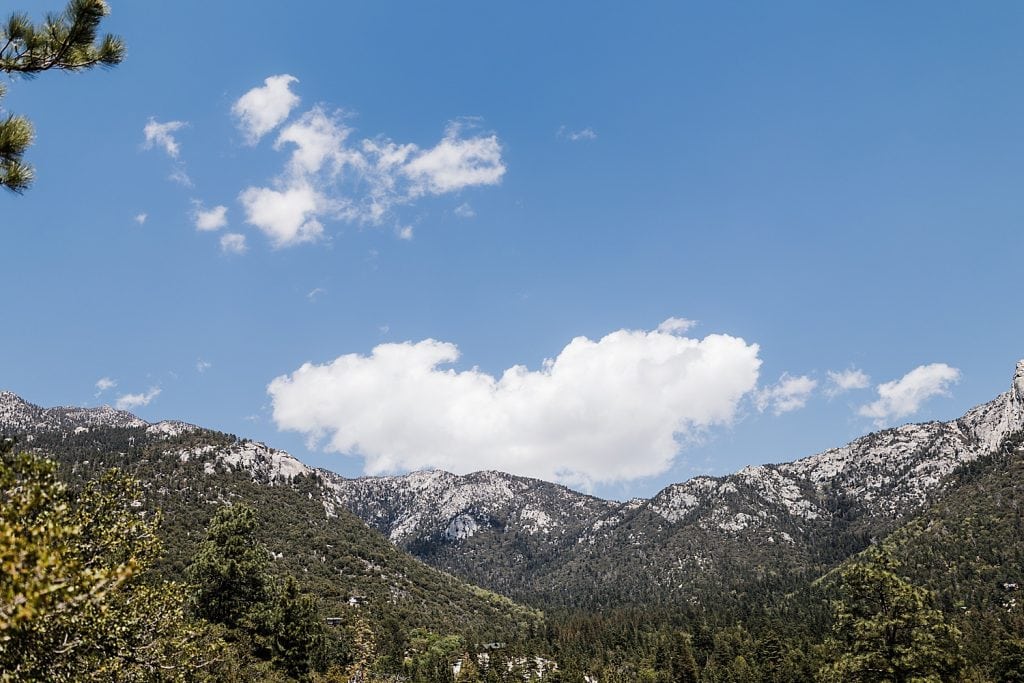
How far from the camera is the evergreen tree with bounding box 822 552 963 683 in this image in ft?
89.9

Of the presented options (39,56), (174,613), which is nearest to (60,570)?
(39,56)

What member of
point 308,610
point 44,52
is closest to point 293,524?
point 308,610

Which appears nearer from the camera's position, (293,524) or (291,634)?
(291,634)

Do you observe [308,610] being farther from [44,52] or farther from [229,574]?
[44,52]

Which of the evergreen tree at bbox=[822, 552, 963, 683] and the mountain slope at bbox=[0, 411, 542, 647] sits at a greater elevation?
the mountain slope at bbox=[0, 411, 542, 647]

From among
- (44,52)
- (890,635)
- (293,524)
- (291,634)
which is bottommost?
(890,635)

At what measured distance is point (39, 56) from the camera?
33.9 feet

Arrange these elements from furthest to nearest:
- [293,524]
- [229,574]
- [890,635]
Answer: [293,524] → [229,574] → [890,635]

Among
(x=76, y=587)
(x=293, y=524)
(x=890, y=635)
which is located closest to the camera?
(x=76, y=587)

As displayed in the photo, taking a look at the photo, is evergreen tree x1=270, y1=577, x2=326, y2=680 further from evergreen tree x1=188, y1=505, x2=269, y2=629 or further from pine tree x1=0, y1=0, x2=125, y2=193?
pine tree x1=0, y1=0, x2=125, y2=193

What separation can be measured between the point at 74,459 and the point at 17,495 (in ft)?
626

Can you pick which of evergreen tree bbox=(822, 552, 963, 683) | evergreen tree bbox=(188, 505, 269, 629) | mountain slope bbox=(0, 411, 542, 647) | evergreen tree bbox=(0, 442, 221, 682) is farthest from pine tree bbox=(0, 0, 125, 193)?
mountain slope bbox=(0, 411, 542, 647)

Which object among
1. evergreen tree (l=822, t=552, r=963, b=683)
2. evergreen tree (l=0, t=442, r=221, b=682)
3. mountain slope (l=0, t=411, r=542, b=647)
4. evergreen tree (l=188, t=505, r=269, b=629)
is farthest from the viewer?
mountain slope (l=0, t=411, r=542, b=647)

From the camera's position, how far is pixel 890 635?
2839cm
